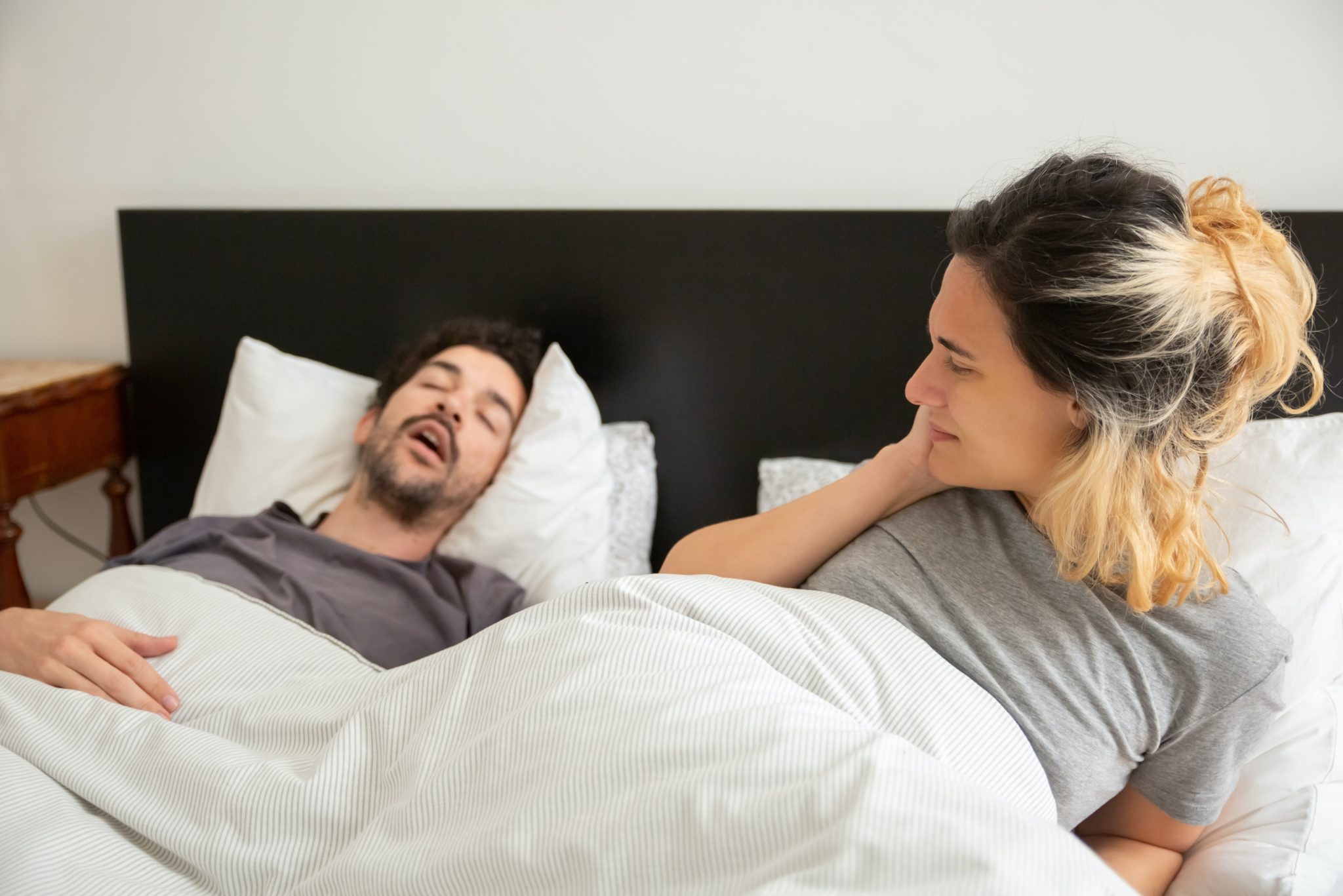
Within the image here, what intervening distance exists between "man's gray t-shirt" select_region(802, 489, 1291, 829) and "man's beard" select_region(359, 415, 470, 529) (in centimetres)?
95

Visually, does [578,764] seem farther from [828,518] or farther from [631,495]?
[631,495]

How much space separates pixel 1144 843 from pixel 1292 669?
34 cm

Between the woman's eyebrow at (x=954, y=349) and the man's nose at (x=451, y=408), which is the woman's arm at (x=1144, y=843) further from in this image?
the man's nose at (x=451, y=408)

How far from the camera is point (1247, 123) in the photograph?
1.60 m

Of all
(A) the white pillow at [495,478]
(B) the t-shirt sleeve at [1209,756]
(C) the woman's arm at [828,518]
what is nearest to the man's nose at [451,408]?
(A) the white pillow at [495,478]

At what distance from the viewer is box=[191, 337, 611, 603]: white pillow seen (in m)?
1.65

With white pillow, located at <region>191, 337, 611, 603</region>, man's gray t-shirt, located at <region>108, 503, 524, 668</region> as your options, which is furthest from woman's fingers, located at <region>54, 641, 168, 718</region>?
white pillow, located at <region>191, 337, 611, 603</region>

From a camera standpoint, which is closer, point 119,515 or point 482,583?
point 482,583

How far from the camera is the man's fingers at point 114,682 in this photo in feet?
3.50

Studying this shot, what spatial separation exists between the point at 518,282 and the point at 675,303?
330 mm

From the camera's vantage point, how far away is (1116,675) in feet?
2.94

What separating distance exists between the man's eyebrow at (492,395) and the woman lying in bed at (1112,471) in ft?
3.11

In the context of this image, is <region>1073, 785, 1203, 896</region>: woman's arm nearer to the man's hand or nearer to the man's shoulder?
the man's shoulder

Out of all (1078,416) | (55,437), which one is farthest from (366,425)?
(1078,416)
